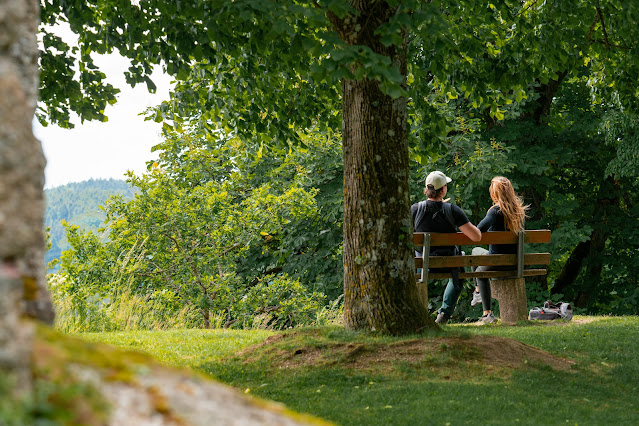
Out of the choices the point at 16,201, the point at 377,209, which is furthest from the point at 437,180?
the point at 16,201

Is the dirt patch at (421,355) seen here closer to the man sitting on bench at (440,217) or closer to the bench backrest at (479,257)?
the bench backrest at (479,257)

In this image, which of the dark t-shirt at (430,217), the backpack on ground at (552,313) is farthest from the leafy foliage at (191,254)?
the backpack on ground at (552,313)

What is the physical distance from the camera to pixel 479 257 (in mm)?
8727

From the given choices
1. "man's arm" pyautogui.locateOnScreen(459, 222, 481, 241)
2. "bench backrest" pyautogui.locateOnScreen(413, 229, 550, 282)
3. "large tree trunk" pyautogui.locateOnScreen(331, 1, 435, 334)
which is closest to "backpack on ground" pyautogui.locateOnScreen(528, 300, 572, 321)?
"bench backrest" pyautogui.locateOnScreen(413, 229, 550, 282)

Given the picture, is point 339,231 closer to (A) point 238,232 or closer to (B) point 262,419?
(A) point 238,232

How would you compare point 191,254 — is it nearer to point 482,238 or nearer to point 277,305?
point 277,305

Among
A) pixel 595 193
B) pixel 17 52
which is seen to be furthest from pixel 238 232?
pixel 17 52

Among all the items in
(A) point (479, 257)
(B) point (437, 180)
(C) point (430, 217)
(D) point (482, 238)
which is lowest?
(A) point (479, 257)

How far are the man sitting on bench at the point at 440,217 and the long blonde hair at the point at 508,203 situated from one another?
2.41 ft

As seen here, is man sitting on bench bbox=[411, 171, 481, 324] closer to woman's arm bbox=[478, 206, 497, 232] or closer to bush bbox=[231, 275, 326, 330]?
woman's arm bbox=[478, 206, 497, 232]

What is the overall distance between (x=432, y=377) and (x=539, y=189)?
1225cm

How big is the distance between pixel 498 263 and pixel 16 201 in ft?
26.0

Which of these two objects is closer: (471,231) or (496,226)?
(471,231)

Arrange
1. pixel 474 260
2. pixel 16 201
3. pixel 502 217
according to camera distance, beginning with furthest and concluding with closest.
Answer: pixel 502 217
pixel 474 260
pixel 16 201
